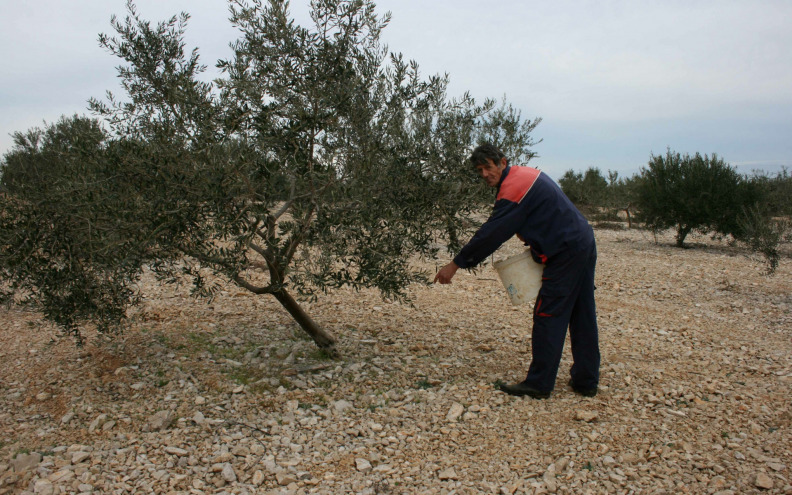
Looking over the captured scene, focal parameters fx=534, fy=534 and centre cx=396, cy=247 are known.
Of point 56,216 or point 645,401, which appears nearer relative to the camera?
point 56,216

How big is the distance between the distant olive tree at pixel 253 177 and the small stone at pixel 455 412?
41.1 inches

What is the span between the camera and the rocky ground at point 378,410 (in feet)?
10.9

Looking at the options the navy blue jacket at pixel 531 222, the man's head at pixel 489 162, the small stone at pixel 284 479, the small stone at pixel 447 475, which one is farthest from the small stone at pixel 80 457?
the man's head at pixel 489 162

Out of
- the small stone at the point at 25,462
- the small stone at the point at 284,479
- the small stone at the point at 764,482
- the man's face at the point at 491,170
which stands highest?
the man's face at the point at 491,170

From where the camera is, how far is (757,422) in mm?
3969

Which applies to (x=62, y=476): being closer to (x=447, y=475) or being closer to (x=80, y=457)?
(x=80, y=457)

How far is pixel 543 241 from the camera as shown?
13.6ft

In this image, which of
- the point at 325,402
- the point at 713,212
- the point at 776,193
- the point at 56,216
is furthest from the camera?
the point at 776,193

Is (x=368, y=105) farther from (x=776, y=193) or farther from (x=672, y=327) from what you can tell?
(x=776, y=193)

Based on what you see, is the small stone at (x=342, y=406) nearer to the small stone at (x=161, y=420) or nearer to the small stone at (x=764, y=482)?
the small stone at (x=161, y=420)

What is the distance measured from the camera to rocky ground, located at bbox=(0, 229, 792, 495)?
3326 millimetres

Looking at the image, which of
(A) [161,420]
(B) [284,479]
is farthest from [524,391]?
(A) [161,420]

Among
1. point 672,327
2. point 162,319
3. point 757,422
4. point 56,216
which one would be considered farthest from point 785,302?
point 56,216

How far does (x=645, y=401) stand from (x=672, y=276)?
728 centimetres
